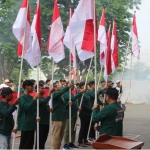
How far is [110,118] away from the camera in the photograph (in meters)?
6.59

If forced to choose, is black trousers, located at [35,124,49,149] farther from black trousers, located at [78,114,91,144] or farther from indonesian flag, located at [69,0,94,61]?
black trousers, located at [78,114,91,144]

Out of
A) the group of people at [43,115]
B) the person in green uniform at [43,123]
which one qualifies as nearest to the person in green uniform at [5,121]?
the group of people at [43,115]

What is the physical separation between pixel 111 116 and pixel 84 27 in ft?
8.35

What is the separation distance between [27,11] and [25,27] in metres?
0.39

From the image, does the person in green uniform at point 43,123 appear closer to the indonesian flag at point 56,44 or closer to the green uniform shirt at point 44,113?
the green uniform shirt at point 44,113

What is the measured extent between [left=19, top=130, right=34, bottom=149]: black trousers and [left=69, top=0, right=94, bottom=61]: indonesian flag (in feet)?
6.71

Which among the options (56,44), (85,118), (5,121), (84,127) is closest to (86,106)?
(85,118)

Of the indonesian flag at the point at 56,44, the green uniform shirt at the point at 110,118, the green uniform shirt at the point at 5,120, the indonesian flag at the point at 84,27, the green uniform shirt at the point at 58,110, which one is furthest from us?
the indonesian flag at the point at 56,44

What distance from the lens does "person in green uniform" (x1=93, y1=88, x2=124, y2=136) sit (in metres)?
6.55

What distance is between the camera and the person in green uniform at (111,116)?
6.55 m

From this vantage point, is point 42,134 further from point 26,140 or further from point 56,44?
point 56,44

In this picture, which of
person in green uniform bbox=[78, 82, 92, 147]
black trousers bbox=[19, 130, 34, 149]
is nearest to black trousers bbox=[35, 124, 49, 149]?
black trousers bbox=[19, 130, 34, 149]

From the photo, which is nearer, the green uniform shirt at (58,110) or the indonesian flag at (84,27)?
the indonesian flag at (84,27)

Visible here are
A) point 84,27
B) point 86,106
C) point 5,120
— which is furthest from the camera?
point 86,106
